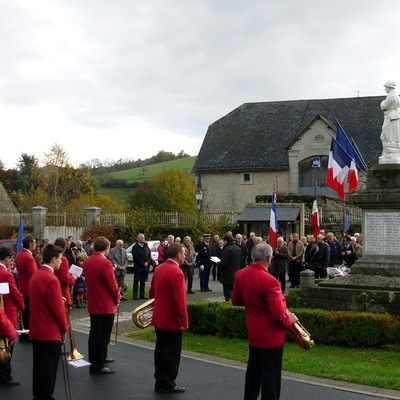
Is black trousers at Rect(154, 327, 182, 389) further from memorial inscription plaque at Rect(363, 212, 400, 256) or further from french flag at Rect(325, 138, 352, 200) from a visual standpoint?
french flag at Rect(325, 138, 352, 200)

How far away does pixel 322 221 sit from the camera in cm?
3388

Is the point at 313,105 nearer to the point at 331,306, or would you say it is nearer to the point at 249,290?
the point at 331,306

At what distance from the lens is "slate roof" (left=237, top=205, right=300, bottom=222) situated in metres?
32.3

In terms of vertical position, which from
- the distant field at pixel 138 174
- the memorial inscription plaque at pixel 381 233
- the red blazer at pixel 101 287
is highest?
the distant field at pixel 138 174

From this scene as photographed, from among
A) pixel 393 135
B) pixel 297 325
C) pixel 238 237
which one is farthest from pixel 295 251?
pixel 297 325

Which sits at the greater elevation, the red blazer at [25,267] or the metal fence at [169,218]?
the metal fence at [169,218]

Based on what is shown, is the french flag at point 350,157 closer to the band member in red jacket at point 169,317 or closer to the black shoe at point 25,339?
the black shoe at point 25,339

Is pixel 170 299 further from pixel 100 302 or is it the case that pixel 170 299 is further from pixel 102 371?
pixel 102 371

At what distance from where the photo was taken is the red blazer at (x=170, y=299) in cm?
830

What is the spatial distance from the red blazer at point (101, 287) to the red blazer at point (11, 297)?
1.04 meters

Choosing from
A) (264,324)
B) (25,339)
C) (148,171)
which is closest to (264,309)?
(264,324)

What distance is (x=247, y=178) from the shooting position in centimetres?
4697

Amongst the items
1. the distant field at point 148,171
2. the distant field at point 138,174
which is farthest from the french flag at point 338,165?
the distant field at point 148,171

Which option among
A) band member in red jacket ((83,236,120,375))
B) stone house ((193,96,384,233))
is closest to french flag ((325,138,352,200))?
band member in red jacket ((83,236,120,375))
